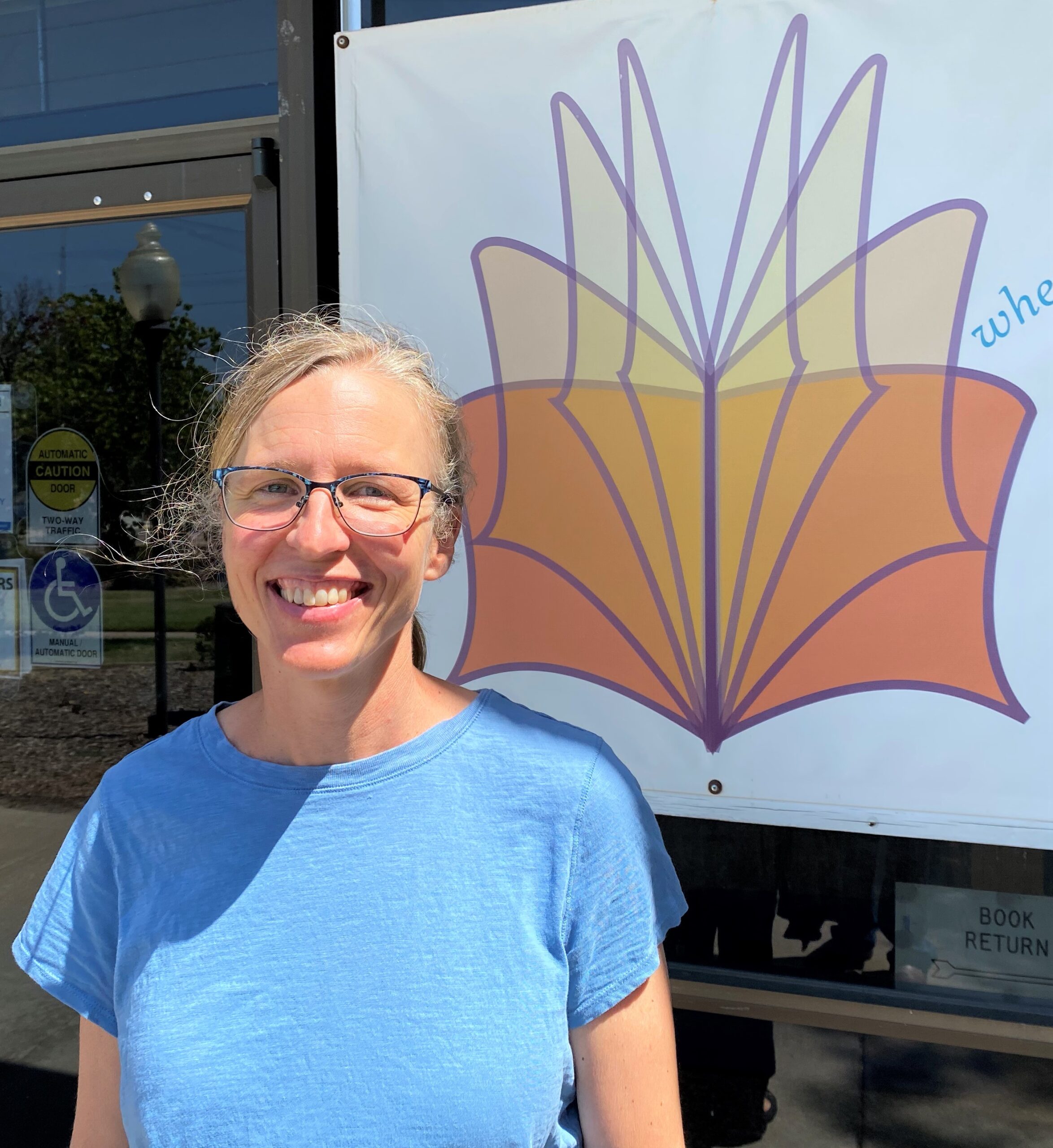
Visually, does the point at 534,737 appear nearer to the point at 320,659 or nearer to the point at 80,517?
the point at 320,659

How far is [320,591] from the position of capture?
0.96 metres

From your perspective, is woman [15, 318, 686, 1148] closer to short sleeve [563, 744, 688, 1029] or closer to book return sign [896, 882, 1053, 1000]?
short sleeve [563, 744, 688, 1029]

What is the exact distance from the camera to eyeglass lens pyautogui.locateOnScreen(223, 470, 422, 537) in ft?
3.17

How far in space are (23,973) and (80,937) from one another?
1297 mm

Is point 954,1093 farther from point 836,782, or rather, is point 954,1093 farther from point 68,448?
point 68,448

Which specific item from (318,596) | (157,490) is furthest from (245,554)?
(157,490)

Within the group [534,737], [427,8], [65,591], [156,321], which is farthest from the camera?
[65,591]

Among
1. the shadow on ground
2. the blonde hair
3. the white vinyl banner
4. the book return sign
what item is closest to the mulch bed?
the shadow on ground

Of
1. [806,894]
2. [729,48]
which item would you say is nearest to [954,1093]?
[806,894]

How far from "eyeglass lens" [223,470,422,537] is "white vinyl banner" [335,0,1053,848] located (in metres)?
0.68

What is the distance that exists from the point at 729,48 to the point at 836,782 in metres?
1.16

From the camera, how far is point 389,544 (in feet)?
3.19

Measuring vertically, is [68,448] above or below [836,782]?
above

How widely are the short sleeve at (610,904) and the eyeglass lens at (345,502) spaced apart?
33 cm
